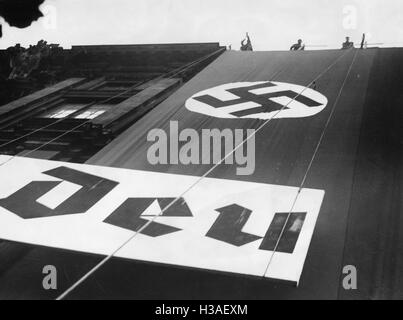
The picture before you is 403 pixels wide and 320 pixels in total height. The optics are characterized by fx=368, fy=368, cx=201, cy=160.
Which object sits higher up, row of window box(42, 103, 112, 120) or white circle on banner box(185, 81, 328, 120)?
white circle on banner box(185, 81, 328, 120)

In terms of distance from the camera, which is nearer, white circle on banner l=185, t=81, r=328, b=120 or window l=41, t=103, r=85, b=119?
white circle on banner l=185, t=81, r=328, b=120

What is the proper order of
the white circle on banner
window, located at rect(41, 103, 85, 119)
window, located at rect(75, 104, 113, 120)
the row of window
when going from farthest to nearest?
1. window, located at rect(41, 103, 85, 119)
2. the row of window
3. window, located at rect(75, 104, 113, 120)
4. the white circle on banner

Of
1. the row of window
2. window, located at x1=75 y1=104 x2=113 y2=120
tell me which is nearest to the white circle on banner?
window, located at x1=75 y1=104 x2=113 y2=120

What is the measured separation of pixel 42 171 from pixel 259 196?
4.67 meters

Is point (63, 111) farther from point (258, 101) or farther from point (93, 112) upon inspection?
point (258, 101)

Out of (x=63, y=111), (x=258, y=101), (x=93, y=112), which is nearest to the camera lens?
(x=258, y=101)

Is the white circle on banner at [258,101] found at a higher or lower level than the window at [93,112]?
higher

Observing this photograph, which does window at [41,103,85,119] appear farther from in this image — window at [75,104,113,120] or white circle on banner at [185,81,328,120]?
white circle on banner at [185,81,328,120]

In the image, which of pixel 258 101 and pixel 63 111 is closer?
pixel 258 101

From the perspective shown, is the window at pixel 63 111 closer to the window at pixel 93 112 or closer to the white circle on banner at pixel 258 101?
the window at pixel 93 112

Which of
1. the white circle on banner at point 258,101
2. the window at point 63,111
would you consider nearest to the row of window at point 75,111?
the window at point 63,111

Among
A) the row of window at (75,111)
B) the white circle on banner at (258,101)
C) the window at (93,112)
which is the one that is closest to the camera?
the white circle on banner at (258,101)

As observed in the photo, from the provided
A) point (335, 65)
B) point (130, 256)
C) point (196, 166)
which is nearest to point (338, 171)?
point (196, 166)

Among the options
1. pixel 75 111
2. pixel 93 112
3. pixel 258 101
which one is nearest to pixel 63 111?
pixel 75 111
